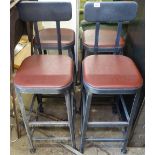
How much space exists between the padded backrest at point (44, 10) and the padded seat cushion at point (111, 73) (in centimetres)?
35

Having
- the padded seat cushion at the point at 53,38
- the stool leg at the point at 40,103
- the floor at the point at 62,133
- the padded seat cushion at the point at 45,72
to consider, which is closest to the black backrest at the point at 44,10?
the padded seat cushion at the point at 45,72

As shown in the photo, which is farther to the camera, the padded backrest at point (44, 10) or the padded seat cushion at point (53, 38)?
the padded seat cushion at point (53, 38)

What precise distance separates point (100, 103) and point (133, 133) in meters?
0.52

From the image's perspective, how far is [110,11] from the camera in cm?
130

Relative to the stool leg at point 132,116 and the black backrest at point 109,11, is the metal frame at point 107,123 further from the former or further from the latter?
the black backrest at point 109,11

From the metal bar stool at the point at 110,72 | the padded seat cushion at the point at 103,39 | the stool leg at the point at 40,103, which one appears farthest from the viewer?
the stool leg at the point at 40,103

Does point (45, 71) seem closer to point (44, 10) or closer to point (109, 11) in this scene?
point (44, 10)

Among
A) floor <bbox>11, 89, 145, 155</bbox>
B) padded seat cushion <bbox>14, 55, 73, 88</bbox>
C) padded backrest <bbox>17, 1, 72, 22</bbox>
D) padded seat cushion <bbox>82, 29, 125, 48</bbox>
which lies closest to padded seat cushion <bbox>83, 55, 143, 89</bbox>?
Answer: padded seat cushion <bbox>14, 55, 73, 88</bbox>

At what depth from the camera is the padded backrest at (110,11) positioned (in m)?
1.27

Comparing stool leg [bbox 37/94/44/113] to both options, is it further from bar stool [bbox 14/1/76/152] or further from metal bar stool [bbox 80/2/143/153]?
metal bar stool [bbox 80/2/143/153]

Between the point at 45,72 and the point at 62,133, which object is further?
the point at 62,133

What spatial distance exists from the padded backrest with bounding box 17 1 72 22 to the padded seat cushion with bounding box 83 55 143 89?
35 cm

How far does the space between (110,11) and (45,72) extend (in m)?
0.55

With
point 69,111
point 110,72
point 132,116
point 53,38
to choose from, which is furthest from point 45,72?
point 132,116
